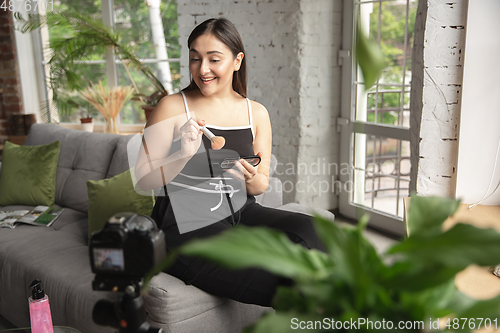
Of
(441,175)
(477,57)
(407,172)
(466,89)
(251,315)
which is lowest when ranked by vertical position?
(251,315)

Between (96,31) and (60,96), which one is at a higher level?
(96,31)

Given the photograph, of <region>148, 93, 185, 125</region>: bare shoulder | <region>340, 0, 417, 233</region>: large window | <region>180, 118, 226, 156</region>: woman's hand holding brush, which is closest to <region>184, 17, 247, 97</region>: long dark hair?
<region>148, 93, 185, 125</region>: bare shoulder

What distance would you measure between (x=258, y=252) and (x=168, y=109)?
1183 mm

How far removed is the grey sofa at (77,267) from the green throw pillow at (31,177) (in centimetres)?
5

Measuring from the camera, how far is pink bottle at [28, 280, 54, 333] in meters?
1.25

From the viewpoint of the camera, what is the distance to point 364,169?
3111 mm

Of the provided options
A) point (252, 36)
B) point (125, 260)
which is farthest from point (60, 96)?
point (125, 260)

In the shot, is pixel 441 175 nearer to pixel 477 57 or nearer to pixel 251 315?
pixel 477 57

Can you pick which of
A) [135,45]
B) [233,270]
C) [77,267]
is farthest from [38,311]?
[135,45]

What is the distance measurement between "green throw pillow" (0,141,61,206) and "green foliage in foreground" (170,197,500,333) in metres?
2.25

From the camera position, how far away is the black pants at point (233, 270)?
1.25 m

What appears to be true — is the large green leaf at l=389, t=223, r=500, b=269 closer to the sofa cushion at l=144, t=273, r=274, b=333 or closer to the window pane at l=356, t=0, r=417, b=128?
the sofa cushion at l=144, t=273, r=274, b=333

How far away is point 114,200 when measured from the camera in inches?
73.2

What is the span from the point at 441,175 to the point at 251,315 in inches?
39.5
